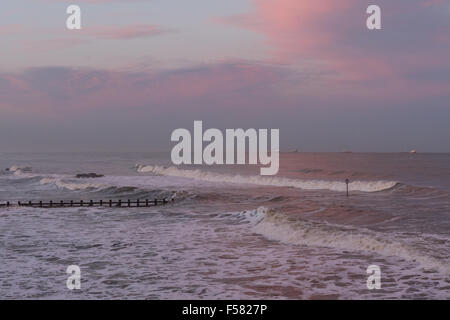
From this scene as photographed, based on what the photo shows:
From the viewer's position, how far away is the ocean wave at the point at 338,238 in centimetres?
1920

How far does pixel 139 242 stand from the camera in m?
24.8

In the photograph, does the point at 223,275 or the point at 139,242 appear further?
the point at 139,242

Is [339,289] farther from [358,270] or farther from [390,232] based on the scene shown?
[390,232]

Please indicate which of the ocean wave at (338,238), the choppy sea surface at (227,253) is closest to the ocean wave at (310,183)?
the choppy sea surface at (227,253)

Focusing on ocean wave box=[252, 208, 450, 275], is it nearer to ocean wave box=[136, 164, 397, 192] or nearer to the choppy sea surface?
the choppy sea surface

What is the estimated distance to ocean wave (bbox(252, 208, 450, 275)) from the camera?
756 inches

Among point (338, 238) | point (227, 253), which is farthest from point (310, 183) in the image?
point (227, 253)

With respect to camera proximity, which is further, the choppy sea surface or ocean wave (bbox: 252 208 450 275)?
ocean wave (bbox: 252 208 450 275)

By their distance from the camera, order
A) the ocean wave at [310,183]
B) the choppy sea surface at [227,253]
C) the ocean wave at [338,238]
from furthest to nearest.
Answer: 1. the ocean wave at [310,183]
2. the ocean wave at [338,238]
3. the choppy sea surface at [227,253]

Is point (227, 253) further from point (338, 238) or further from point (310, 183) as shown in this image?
point (310, 183)

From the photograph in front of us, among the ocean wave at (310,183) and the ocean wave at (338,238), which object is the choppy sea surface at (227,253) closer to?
the ocean wave at (338,238)

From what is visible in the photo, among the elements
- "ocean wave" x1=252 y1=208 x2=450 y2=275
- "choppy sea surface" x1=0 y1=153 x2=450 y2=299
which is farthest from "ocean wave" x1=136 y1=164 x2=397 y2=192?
"ocean wave" x1=252 y1=208 x2=450 y2=275
